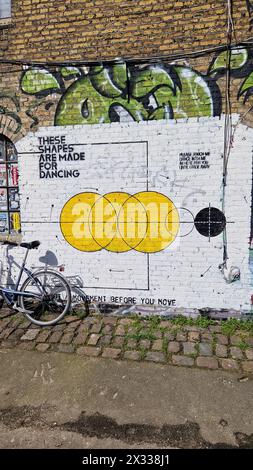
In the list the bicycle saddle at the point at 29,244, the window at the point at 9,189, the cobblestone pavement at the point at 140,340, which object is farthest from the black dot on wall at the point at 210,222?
the window at the point at 9,189

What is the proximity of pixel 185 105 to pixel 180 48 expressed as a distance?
31.0 inches

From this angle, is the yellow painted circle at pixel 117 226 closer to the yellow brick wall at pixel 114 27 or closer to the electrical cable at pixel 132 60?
the electrical cable at pixel 132 60

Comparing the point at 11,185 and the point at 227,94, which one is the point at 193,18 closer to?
the point at 227,94

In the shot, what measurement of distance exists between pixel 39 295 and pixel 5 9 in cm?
462

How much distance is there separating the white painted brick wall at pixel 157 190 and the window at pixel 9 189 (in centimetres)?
25

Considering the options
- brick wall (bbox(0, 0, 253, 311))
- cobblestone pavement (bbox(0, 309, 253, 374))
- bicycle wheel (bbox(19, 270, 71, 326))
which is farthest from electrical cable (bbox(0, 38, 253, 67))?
cobblestone pavement (bbox(0, 309, 253, 374))

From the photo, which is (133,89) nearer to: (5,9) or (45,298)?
(5,9)

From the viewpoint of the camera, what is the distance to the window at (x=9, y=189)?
5297mm

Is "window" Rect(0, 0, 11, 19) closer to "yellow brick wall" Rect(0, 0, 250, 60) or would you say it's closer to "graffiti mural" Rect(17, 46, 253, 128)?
"yellow brick wall" Rect(0, 0, 250, 60)

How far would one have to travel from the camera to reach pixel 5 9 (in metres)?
4.94

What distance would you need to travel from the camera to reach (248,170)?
173 inches

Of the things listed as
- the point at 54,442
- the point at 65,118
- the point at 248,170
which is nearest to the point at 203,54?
the point at 248,170

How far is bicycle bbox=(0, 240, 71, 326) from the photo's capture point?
15.4 feet

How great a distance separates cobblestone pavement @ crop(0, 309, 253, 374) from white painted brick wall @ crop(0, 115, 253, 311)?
18.0 inches
